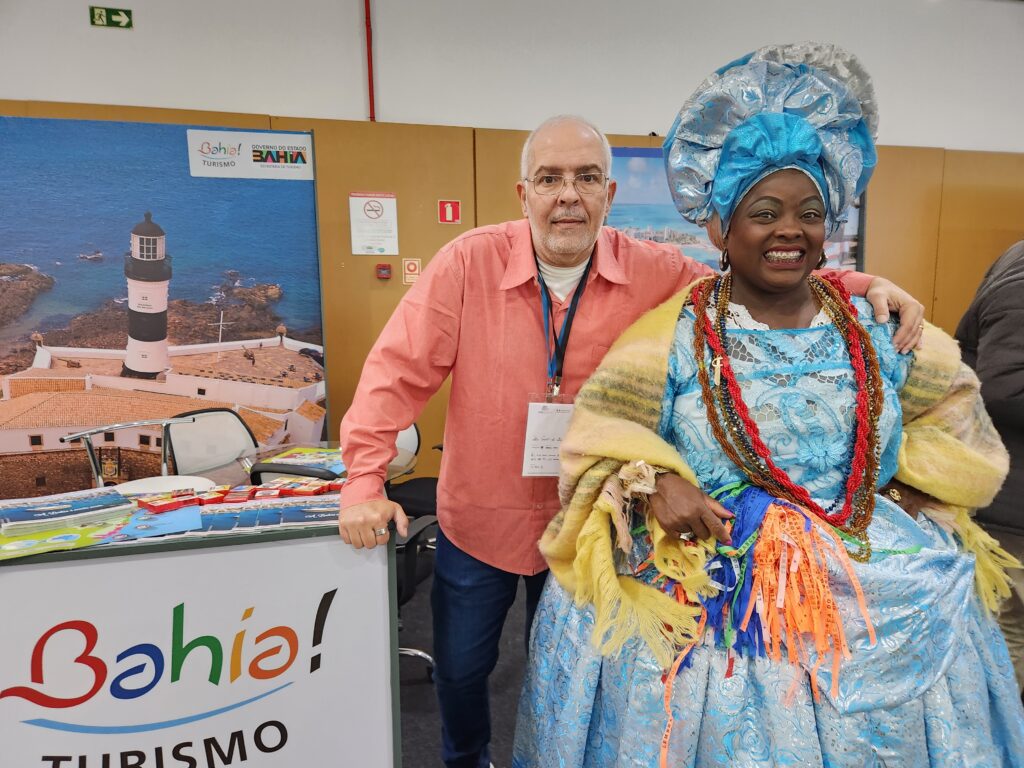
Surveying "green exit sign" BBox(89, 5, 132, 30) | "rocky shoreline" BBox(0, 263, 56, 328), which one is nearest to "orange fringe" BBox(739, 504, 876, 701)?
"rocky shoreline" BBox(0, 263, 56, 328)

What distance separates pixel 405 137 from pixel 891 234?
3.27m

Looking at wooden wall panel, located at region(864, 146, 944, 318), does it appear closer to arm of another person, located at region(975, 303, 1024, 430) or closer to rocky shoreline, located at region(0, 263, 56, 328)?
arm of another person, located at region(975, 303, 1024, 430)

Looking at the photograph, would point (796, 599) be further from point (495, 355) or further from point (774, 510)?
point (495, 355)

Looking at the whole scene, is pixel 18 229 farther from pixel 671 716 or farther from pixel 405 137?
pixel 671 716

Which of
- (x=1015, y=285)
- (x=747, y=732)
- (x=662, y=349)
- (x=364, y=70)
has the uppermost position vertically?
(x=364, y=70)

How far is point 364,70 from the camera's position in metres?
3.53

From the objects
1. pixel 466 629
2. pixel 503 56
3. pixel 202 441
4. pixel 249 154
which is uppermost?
pixel 503 56

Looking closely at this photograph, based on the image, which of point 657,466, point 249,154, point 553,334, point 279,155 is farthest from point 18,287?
point 657,466

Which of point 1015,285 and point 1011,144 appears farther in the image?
point 1011,144

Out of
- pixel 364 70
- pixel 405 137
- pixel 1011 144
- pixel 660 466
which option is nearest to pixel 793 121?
pixel 660 466

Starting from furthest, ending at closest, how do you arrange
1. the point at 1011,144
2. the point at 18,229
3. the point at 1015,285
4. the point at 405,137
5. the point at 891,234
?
the point at 1011,144 < the point at 891,234 < the point at 405,137 < the point at 18,229 < the point at 1015,285

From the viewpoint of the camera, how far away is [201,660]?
1105mm

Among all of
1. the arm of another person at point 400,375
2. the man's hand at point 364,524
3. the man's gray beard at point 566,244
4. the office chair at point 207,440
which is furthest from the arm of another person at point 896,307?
the office chair at point 207,440

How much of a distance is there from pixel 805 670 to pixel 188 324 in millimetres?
2983
